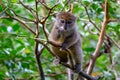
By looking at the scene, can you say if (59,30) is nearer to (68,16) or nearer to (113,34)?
(68,16)

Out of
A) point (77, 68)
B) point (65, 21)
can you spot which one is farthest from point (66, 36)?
point (77, 68)

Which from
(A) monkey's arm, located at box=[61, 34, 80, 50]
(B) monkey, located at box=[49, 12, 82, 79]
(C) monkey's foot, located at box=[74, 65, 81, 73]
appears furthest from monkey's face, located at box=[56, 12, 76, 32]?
(C) monkey's foot, located at box=[74, 65, 81, 73]

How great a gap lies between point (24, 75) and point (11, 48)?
1.20ft

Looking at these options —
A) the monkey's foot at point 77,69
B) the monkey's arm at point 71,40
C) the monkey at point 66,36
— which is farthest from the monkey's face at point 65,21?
the monkey's foot at point 77,69

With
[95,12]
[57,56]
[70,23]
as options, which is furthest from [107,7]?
[57,56]

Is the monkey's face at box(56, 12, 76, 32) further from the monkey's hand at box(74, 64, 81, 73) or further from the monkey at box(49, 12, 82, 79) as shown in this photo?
the monkey's hand at box(74, 64, 81, 73)

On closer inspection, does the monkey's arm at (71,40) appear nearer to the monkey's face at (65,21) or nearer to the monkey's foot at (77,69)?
the monkey's face at (65,21)

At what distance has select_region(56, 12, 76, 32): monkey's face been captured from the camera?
4.09m

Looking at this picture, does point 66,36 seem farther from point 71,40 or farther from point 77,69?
point 77,69

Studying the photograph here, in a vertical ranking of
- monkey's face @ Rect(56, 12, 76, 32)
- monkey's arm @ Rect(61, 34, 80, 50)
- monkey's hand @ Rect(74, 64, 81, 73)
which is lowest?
monkey's hand @ Rect(74, 64, 81, 73)

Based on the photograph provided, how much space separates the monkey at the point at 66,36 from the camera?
13.5 ft

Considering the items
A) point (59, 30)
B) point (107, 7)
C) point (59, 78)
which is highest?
point (107, 7)

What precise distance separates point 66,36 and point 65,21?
0.66ft

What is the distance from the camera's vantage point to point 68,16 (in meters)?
4.12
